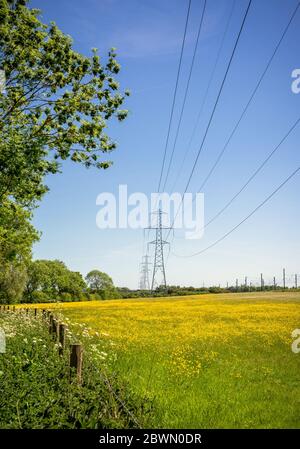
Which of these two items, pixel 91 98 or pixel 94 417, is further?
pixel 91 98

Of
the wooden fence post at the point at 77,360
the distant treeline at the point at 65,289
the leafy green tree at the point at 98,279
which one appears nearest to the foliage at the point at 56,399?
the wooden fence post at the point at 77,360

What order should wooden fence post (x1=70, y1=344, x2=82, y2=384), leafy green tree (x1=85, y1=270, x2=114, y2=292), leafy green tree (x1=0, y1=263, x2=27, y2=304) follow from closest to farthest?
1. wooden fence post (x1=70, y1=344, x2=82, y2=384)
2. leafy green tree (x1=0, y1=263, x2=27, y2=304)
3. leafy green tree (x1=85, y1=270, x2=114, y2=292)

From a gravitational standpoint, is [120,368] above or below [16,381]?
below

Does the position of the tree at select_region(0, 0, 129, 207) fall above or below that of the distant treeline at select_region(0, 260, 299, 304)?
above

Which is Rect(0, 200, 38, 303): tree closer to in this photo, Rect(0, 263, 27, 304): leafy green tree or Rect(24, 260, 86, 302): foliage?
Rect(0, 263, 27, 304): leafy green tree

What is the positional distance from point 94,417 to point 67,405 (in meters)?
0.68

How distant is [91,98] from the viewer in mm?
16328

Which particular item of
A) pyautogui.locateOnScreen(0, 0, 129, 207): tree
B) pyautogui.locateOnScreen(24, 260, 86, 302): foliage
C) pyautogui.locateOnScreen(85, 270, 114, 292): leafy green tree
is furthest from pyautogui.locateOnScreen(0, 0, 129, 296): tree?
pyautogui.locateOnScreen(85, 270, 114, 292): leafy green tree

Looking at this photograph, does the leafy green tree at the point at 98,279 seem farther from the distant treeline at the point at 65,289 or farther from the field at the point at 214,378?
the field at the point at 214,378

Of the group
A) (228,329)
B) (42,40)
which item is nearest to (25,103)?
(42,40)

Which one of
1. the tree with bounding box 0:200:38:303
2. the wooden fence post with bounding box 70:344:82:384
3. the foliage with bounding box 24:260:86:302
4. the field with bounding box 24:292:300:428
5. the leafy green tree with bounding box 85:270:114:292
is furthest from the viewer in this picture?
the leafy green tree with bounding box 85:270:114:292

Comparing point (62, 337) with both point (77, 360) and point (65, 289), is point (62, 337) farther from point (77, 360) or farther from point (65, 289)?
point (65, 289)

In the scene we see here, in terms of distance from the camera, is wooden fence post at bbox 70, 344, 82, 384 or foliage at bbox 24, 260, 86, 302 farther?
foliage at bbox 24, 260, 86, 302
